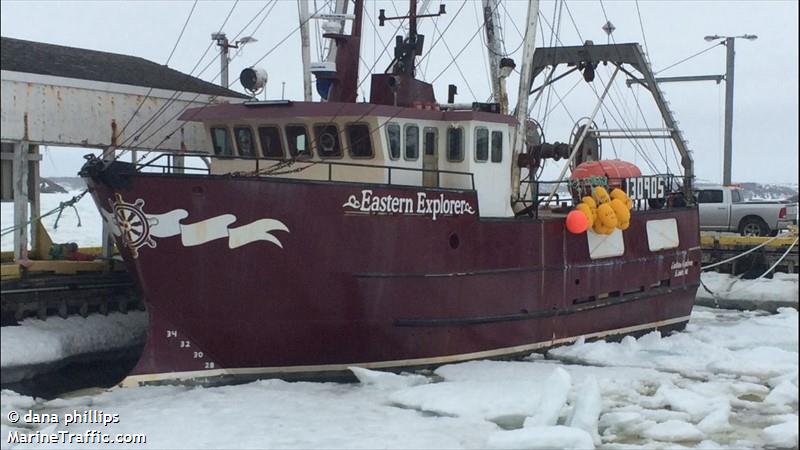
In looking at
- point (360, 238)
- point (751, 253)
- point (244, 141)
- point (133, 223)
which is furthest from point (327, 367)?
point (751, 253)

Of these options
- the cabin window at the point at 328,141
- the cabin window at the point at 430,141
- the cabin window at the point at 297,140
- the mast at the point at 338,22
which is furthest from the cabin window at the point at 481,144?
the mast at the point at 338,22

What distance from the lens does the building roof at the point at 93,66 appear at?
519 inches

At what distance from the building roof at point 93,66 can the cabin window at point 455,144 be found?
15.4 feet

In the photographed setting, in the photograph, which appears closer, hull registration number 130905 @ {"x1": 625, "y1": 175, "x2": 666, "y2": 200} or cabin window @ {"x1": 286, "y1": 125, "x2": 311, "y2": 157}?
cabin window @ {"x1": 286, "y1": 125, "x2": 311, "y2": 157}

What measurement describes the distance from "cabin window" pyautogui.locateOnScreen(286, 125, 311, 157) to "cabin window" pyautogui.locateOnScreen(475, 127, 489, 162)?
2.50 metres

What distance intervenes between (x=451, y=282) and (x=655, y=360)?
3.99 meters

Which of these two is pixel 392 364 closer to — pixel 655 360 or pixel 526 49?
pixel 655 360

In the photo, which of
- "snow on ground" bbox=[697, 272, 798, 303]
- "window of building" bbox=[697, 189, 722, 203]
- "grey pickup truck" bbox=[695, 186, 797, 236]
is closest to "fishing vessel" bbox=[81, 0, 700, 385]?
"snow on ground" bbox=[697, 272, 798, 303]

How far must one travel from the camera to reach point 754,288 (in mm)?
23734

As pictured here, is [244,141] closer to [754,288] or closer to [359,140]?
[359,140]

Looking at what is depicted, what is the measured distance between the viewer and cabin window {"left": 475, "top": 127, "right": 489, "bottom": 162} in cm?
1395

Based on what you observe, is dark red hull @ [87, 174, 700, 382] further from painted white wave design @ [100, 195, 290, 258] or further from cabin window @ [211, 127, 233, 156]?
cabin window @ [211, 127, 233, 156]

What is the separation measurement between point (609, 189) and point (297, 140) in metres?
6.07

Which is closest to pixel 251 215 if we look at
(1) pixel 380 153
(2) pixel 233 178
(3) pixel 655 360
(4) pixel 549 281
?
(2) pixel 233 178
